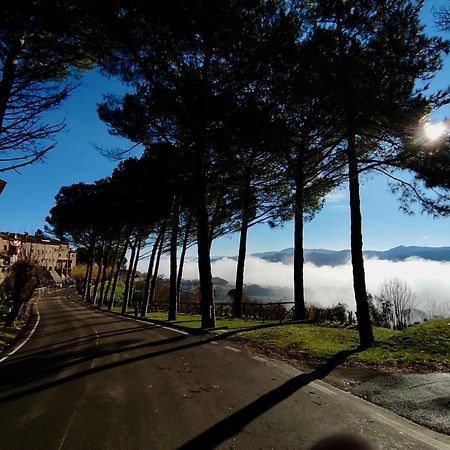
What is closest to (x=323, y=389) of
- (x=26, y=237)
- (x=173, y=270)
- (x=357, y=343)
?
(x=357, y=343)

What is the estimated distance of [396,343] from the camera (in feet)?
33.8

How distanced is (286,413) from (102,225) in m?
36.7

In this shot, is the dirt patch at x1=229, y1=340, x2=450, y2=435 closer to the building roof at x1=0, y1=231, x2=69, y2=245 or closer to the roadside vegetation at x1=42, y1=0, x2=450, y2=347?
the roadside vegetation at x1=42, y1=0, x2=450, y2=347

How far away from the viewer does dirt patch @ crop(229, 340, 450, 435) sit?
5.30 metres

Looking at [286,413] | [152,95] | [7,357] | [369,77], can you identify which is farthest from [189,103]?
[286,413]

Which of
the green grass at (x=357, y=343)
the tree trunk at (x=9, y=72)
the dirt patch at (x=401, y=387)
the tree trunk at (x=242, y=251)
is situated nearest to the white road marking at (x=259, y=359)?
the dirt patch at (x=401, y=387)

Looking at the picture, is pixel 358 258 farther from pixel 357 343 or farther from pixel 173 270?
pixel 173 270

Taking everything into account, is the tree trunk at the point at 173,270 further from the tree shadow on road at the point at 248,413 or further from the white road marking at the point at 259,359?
the tree shadow on road at the point at 248,413

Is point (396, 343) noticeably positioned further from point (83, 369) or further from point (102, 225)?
point (102, 225)

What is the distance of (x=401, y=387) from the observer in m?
6.50

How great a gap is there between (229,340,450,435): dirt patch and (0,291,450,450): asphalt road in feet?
0.95

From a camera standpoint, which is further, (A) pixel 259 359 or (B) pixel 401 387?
(A) pixel 259 359

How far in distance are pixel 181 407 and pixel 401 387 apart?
3.68 meters

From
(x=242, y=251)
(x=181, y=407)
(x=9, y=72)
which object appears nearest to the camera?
(x=181, y=407)
